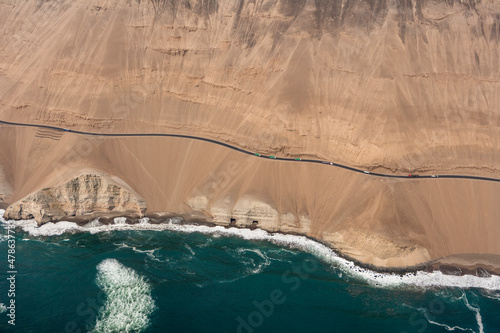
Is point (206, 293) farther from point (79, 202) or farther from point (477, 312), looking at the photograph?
point (477, 312)

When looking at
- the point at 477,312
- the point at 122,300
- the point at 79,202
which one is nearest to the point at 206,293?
the point at 122,300

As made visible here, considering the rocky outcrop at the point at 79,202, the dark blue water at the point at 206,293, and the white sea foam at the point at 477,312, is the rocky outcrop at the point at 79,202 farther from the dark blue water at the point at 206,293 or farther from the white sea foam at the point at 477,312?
the white sea foam at the point at 477,312

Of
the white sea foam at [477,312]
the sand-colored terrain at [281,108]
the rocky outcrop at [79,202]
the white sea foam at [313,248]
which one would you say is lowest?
the white sea foam at [477,312]

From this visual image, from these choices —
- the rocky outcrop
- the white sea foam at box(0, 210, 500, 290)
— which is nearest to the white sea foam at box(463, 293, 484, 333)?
the white sea foam at box(0, 210, 500, 290)

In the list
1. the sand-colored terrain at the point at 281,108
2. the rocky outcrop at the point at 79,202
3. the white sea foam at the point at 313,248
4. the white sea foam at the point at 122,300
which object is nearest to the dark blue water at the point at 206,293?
the white sea foam at the point at 122,300

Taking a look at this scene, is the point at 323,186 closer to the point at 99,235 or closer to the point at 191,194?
the point at 191,194

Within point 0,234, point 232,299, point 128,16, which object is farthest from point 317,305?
point 128,16
